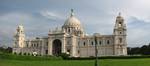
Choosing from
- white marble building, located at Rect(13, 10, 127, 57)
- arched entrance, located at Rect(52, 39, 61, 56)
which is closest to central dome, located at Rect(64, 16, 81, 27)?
white marble building, located at Rect(13, 10, 127, 57)

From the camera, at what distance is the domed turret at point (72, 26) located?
111144 millimetres

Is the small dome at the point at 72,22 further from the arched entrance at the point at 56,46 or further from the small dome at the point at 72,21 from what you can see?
the arched entrance at the point at 56,46

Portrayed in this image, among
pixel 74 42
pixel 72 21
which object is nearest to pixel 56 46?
pixel 74 42

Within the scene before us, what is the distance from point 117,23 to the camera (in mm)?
99125

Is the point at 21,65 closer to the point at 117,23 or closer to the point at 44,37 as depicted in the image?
the point at 117,23

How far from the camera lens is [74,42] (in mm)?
103562

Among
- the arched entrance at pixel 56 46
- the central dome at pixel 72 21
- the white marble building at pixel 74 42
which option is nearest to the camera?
the white marble building at pixel 74 42

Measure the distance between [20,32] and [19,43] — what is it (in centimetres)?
458

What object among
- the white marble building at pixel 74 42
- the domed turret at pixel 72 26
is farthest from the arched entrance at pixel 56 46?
the domed turret at pixel 72 26

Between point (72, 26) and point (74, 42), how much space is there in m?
10.7

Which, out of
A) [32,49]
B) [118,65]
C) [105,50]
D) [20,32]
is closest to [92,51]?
[105,50]

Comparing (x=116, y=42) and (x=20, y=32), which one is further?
(x=20, y=32)

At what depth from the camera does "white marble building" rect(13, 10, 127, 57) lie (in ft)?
322

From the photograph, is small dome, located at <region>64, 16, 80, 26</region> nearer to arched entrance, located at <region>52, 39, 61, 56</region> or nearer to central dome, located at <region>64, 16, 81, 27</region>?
central dome, located at <region>64, 16, 81, 27</region>
